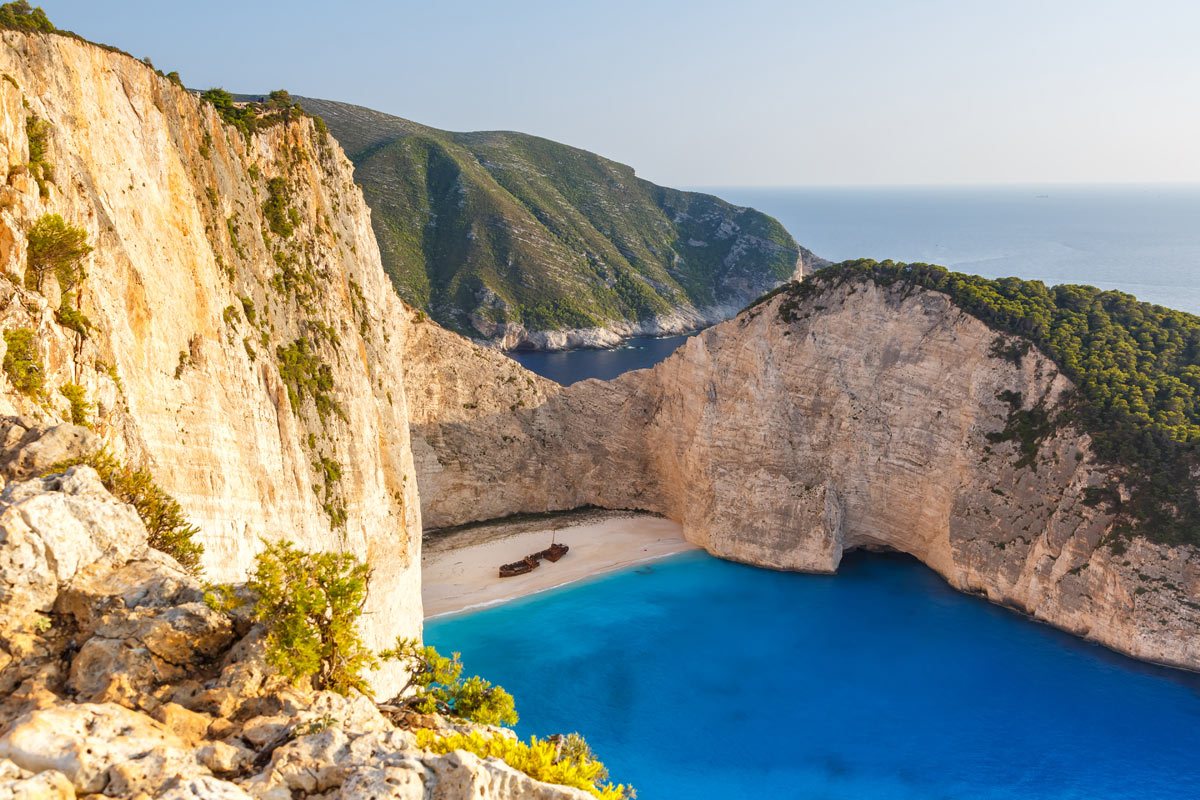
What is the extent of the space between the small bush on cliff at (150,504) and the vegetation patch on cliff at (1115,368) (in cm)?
3229

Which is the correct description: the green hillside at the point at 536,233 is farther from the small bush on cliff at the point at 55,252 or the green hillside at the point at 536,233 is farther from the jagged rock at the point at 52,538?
the jagged rock at the point at 52,538

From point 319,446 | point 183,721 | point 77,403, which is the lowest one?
point 183,721

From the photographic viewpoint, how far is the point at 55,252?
40.8 ft

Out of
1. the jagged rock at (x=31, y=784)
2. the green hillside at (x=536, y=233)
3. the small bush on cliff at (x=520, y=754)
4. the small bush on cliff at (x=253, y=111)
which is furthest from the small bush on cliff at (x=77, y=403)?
the green hillside at (x=536, y=233)

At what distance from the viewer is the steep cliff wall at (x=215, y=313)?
1313cm

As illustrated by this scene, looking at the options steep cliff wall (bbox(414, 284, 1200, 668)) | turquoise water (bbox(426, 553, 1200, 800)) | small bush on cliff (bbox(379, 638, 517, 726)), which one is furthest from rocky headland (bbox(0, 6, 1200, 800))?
turquoise water (bbox(426, 553, 1200, 800))

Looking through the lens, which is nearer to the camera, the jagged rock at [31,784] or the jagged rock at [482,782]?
the jagged rock at [31,784]

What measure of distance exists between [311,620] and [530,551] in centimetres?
3165

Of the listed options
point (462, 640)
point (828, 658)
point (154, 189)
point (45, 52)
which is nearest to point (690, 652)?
point (828, 658)

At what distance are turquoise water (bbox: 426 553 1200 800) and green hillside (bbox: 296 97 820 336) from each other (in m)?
60.6

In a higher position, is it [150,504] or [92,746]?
[150,504]

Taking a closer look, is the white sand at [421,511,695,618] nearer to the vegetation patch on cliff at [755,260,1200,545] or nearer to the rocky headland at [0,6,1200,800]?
the rocky headland at [0,6,1200,800]

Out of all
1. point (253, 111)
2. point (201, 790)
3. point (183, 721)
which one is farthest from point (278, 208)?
point (201, 790)

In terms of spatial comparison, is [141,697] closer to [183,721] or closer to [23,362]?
[183,721]
